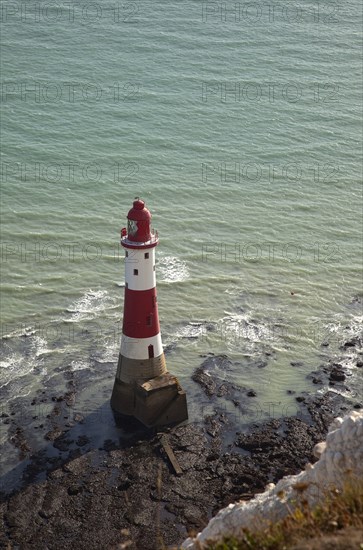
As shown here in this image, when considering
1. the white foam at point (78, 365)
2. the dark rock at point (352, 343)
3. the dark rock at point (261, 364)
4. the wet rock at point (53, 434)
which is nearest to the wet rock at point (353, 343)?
the dark rock at point (352, 343)

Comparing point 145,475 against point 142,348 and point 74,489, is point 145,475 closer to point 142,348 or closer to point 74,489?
point 74,489

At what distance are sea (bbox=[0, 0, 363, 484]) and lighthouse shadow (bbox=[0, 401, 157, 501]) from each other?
2.10 feet

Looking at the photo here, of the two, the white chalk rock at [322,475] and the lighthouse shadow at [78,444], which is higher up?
the white chalk rock at [322,475]

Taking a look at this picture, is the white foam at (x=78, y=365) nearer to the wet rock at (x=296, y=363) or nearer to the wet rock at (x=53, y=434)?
the wet rock at (x=53, y=434)

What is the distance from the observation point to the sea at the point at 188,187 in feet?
131

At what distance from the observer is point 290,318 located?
142 ft

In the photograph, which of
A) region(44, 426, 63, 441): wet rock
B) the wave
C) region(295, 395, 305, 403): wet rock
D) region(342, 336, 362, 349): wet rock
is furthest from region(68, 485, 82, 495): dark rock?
region(342, 336, 362, 349): wet rock

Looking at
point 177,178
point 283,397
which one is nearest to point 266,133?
point 177,178

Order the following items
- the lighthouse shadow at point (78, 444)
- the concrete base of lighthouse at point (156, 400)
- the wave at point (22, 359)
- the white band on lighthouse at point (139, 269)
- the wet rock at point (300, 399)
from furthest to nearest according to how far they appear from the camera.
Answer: the wave at point (22, 359) < the wet rock at point (300, 399) < the concrete base of lighthouse at point (156, 400) < the white band on lighthouse at point (139, 269) < the lighthouse shadow at point (78, 444)

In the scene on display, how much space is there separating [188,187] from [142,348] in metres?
23.5

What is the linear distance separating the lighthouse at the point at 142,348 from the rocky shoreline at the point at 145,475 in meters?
0.95

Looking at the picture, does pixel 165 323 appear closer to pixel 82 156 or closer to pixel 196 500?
pixel 196 500

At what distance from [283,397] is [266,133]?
31262mm

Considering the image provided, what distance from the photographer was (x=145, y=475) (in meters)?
31.8
